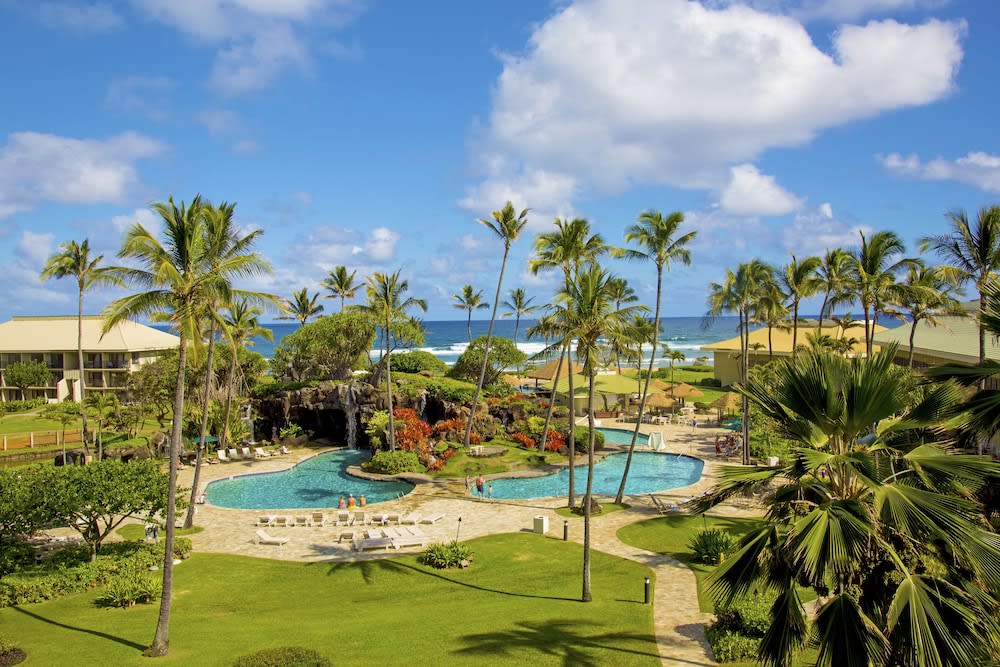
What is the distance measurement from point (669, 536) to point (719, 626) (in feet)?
27.3

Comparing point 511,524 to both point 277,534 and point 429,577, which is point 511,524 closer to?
point 429,577

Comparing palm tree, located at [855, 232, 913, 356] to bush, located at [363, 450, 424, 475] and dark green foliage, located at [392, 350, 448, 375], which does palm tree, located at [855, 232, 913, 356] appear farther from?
dark green foliage, located at [392, 350, 448, 375]

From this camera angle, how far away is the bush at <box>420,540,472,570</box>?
20000 mm

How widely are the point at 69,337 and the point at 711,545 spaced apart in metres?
63.9

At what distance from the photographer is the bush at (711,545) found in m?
19.7

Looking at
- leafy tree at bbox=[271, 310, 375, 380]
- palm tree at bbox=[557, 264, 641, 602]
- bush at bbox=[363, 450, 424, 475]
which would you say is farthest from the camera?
leafy tree at bbox=[271, 310, 375, 380]

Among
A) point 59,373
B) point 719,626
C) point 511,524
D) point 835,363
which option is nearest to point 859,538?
point 835,363

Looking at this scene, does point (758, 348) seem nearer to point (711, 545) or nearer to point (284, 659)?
point (711, 545)

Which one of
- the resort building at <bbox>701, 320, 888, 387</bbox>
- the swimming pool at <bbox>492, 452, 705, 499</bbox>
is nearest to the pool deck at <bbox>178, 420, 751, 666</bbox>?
the swimming pool at <bbox>492, 452, 705, 499</bbox>

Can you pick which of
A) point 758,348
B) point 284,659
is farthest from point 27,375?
point 758,348

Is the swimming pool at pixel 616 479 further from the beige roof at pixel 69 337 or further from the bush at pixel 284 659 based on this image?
the beige roof at pixel 69 337

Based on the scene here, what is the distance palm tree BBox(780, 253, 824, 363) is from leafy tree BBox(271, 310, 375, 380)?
27.1 m

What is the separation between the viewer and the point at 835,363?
8.29 meters

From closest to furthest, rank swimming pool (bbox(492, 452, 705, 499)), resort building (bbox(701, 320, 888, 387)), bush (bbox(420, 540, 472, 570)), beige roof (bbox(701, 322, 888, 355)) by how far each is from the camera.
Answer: bush (bbox(420, 540, 472, 570)) → swimming pool (bbox(492, 452, 705, 499)) → resort building (bbox(701, 320, 888, 387)) → beige roof (bbox(701, 322, 888, 355))
